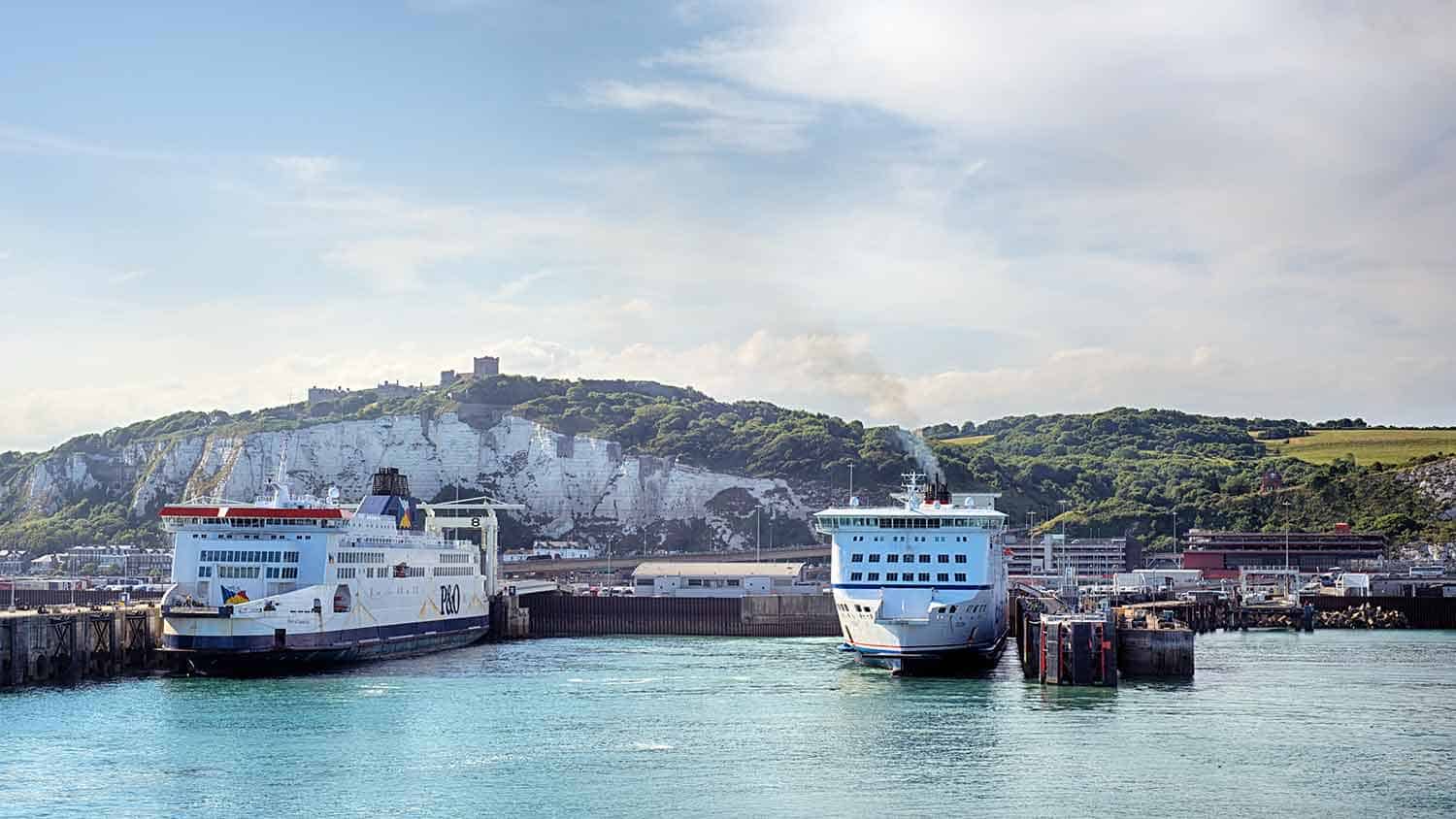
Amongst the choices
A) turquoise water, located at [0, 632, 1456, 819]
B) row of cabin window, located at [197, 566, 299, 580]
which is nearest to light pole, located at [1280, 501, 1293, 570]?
turquoise water, located at [0, 632, 1456, 819]

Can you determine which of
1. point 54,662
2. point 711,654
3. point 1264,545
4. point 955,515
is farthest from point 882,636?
point 1264,545

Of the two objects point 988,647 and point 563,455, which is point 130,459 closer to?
point 563,455

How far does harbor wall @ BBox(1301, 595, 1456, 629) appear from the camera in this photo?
10819 centimetres

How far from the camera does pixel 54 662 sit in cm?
6331

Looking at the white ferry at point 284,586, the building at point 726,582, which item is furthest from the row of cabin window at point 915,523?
the building at point 726,582

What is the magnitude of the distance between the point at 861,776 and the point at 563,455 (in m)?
116

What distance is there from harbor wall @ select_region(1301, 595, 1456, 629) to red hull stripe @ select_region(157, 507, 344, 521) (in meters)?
70.4

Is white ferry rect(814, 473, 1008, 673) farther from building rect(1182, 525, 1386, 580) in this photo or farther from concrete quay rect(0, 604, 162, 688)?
building rect(1182, 525, 1386, 580)

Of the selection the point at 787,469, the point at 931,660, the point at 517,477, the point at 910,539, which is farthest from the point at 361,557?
the point at 787,469

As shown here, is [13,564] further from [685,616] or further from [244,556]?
[244,556]

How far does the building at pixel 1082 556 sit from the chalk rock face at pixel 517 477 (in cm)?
2049

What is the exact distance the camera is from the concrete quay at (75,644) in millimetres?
61094

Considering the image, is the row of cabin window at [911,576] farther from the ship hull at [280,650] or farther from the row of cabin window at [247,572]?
the row of cabin window at [247,572]

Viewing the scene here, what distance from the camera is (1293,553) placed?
145500mm
